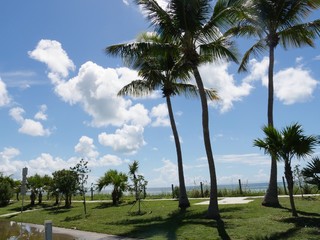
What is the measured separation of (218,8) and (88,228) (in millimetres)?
10535

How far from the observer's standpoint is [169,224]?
47.7ft

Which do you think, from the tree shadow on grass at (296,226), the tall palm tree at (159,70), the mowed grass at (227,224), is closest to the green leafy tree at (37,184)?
the tall palm tree at (159,70)

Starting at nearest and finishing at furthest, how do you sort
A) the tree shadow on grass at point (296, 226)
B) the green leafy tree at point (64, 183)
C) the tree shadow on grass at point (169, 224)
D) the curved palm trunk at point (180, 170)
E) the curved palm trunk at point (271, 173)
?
the tree shadow on grass at point (296, 226)
the tree shadow on grass at point (169, 224)
the curved palm trunk at point (271, 173)
the curved palm trunk at point (180, 170)
the green leafy tree at point (64, 183)

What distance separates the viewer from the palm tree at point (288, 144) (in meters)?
13.8

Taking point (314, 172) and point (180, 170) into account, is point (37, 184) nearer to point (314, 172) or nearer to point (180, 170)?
point (180, 170)

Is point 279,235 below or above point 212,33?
below

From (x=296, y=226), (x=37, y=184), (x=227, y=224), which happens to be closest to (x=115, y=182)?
(x=37, y=184)

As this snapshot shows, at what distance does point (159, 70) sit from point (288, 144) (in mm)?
9969

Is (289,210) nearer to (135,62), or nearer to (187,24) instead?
(187,24)

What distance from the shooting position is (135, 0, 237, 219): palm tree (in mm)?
16078

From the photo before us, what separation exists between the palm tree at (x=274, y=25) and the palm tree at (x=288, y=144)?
3479 mm

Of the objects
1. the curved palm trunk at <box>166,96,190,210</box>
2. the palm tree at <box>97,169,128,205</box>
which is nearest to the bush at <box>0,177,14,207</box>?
the palm tree at <box>97,169,128,205</box>

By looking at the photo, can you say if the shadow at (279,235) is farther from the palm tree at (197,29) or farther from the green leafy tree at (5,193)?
the green leafy tree at (5,193)

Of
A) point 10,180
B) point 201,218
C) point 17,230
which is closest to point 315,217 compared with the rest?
point 201,218
